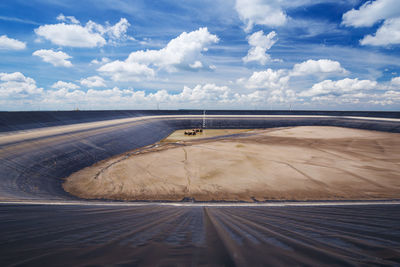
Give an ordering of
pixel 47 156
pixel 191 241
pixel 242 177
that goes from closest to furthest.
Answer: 1. pixel 191 241
2. pixel 242 177
3. pixel 47 156

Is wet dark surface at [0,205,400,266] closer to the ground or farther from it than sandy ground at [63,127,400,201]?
farther from it

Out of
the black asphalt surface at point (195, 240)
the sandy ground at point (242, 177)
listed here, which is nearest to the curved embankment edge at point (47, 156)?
the sandy ground at point (242, 177)

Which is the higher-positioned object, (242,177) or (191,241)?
(191,241)

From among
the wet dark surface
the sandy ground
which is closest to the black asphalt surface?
the wet dark surface

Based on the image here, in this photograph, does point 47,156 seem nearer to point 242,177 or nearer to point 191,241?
point 242,177

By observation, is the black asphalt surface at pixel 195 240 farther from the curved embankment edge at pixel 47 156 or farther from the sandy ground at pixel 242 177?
the sandy ground at pixel 242 177

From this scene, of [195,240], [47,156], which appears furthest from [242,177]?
[47,156]

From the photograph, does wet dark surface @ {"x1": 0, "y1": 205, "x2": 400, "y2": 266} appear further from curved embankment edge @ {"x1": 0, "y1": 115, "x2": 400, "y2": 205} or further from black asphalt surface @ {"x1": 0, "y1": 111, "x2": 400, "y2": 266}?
curved embankment edge @ {"x1": 0, "y1": 115, "x2": 400, "y2": 205}

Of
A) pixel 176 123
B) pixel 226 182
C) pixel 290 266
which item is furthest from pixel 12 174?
pixel 176 123
